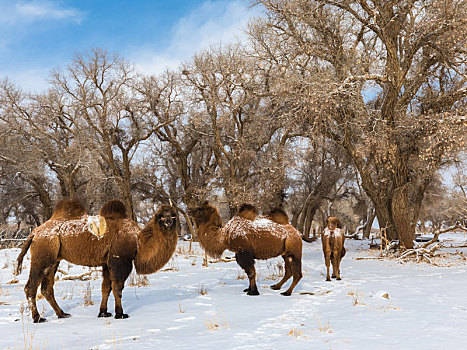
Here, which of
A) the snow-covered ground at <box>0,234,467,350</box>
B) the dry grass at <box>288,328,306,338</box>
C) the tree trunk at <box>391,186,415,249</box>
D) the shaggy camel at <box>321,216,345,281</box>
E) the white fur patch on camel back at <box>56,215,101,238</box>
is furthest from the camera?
the tree trunk at <box>391,186,415,249</box>

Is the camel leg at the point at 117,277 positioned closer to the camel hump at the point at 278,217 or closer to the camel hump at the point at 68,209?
the camel hump at the point at 68,209

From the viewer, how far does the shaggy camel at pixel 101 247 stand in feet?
17.7

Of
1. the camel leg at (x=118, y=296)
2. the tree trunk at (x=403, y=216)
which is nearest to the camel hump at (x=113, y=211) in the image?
the camel leg at (x=118, y=296)

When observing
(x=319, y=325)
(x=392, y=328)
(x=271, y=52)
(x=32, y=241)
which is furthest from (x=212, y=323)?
(x=271, y=52)

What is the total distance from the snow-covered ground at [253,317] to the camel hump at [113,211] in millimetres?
A: 1638

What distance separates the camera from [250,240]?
23.9 feet

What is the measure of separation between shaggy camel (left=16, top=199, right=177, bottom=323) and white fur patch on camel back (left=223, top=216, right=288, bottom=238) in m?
1.66

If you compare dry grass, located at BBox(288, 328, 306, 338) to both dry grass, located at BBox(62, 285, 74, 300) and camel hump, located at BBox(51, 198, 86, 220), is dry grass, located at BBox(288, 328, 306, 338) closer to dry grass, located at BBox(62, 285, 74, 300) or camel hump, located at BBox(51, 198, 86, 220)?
camel hump, located at BBox(51, 198, 86, 220)

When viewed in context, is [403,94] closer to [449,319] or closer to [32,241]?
[449,319]

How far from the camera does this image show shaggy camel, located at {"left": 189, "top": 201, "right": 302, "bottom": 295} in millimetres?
7223

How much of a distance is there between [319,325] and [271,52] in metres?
14.6

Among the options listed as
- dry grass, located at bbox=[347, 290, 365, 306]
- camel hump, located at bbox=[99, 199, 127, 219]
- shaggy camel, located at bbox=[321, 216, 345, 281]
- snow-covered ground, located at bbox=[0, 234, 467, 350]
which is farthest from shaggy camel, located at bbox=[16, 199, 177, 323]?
shaggy camel, located at bbox=[321, 216, 345, 281]

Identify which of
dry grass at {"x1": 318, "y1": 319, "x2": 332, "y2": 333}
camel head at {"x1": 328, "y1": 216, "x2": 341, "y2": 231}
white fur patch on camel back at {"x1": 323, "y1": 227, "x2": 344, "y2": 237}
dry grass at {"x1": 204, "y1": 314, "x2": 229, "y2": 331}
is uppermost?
camel head at {"x1": 328, "y1": 216, "x2": 341, "y2": 231}

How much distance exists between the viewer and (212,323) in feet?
16.5
